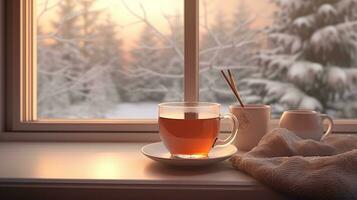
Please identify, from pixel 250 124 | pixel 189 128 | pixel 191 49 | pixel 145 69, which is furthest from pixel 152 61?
pixel 189 128

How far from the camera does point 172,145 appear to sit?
985 millimetres

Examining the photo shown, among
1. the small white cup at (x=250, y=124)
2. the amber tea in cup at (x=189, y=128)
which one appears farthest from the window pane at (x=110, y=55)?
the amber tea in cup at (x=189, y=128)

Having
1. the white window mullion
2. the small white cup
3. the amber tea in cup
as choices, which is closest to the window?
the white window mullion

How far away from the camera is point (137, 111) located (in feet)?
4.88

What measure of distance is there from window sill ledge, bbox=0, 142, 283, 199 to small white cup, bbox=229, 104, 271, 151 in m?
0.13

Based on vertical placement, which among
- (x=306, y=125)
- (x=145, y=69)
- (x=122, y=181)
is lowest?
(x=122, y=181)

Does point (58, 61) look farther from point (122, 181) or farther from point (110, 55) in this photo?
point (122, 181)

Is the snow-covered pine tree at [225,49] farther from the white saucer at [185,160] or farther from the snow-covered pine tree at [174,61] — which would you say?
the white saucer at [185,160]

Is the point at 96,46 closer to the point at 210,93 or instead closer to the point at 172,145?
the point at 210,93

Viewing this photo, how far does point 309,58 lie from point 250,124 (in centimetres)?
74

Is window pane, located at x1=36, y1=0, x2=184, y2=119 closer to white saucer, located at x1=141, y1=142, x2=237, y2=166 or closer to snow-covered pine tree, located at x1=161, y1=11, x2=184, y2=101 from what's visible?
snow-covered pine tree, located at x1=161, y1=11, x2=184, y2=101

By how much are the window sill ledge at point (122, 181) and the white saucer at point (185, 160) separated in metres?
0.02

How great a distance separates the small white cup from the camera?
1.14 metres

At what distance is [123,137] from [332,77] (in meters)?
0.88
